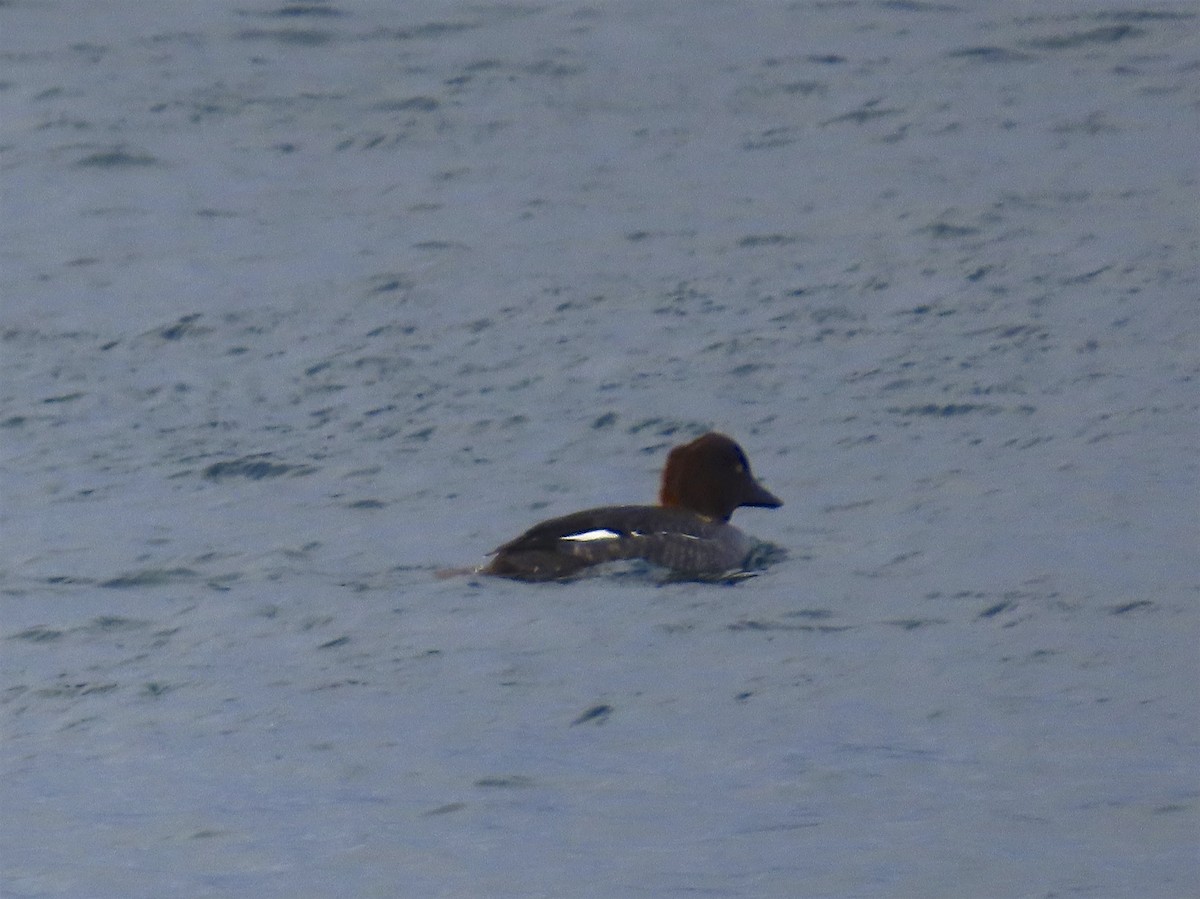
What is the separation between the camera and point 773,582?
11344 millimetres

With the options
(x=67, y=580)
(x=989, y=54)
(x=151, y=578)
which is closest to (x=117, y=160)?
(x=989, y=54)

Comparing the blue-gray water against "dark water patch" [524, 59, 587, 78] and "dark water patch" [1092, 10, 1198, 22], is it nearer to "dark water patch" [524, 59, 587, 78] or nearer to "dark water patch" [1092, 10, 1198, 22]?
"dark water patch" [1092, 10, 1198, 22]

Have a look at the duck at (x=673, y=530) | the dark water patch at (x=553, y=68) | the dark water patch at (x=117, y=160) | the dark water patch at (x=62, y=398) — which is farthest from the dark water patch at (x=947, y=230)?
the dark water patch at (x=117, y=160)

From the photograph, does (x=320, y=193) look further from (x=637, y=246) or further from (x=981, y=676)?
(x=981, y=676)

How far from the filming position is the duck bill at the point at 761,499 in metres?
12.4

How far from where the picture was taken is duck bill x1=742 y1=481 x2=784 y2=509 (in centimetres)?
1239

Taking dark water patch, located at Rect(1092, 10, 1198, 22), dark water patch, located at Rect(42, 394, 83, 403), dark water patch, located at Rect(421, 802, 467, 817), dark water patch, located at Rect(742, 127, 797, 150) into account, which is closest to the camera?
dark water patch, located at Rect(421, 802, 467, 817)

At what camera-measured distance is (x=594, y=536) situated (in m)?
11.4

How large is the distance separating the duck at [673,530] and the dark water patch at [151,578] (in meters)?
1.35

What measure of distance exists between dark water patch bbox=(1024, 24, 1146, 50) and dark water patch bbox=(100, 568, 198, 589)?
1216 cm

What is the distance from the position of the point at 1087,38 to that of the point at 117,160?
27.3ft

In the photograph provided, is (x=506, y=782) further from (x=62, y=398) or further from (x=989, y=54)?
(x=989, y=54)

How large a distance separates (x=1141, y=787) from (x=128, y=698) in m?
3.78

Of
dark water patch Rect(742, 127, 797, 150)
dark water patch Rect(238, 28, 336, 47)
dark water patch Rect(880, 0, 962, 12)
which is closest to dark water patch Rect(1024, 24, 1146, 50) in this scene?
dark water patch Rect(880, 0, 962, 12)
